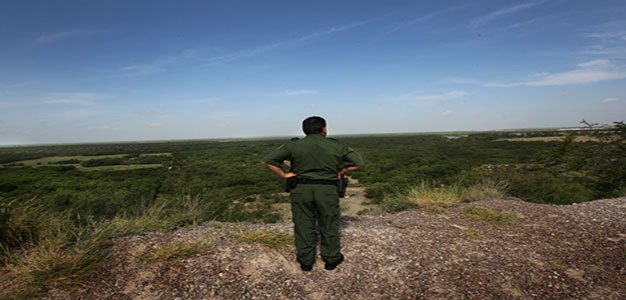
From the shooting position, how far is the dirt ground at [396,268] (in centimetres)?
250

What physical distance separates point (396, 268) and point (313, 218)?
1100mm

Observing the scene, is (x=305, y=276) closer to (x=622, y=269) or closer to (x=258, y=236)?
(x=258, y=236)

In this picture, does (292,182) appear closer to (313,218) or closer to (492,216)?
(313,218)

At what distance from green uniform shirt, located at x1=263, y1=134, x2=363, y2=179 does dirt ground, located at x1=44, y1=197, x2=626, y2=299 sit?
3.57 ft

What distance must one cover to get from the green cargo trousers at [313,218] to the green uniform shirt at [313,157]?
0.15 meters

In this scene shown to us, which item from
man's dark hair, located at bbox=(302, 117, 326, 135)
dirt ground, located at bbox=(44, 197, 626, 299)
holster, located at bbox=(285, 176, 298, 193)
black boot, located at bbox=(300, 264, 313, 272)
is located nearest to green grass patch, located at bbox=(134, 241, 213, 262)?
dirt ground, located at bbox=(44, 197, 626, 299)

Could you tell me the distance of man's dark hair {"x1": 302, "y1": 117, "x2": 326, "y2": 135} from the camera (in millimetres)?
2994

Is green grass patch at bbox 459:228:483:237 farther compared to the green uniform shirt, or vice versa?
green grass patch at bbox 459:228:483:237

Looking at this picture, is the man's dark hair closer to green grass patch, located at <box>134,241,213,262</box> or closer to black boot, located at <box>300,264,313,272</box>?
black boot, located at <box>300,264,313,272</box>

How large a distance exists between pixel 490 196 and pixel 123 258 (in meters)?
7.74

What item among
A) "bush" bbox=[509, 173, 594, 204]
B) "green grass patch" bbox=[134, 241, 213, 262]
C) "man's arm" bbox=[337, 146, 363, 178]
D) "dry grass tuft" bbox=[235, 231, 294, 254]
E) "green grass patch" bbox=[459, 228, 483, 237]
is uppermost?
"man's arm" bbox=[337, 146, 363, 178]

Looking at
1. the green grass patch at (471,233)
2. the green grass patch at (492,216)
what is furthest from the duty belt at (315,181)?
the green grass patch at (492,216)

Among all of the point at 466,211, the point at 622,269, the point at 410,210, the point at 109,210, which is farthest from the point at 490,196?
the point at 109,210

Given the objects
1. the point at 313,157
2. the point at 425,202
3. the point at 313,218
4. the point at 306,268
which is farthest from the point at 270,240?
the point at 425,202
